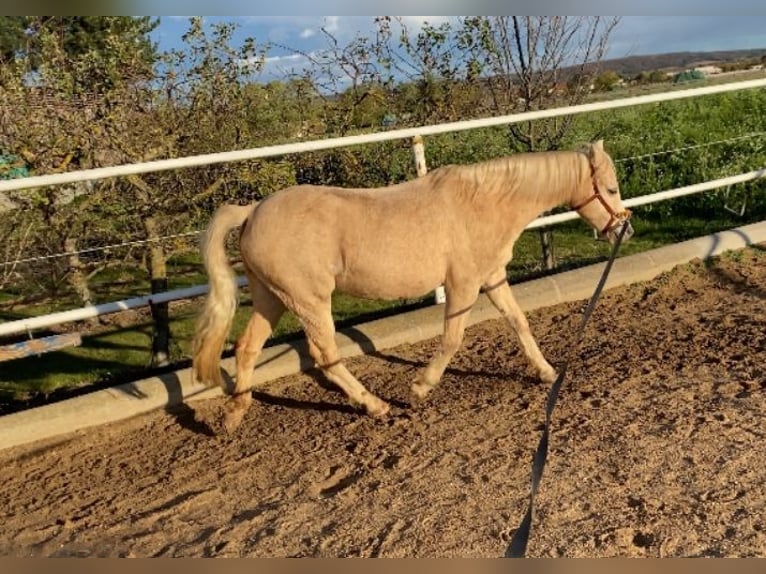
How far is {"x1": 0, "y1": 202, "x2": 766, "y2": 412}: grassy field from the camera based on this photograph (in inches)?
226

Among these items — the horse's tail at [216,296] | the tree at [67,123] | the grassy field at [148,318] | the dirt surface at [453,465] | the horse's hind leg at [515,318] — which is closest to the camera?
the dirt surface at [453,465]

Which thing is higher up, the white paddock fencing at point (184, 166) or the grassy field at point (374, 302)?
the white paddock fencing at point (184, 166)

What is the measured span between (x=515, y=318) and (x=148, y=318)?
13.8 feet

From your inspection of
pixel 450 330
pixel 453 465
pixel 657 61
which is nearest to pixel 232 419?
pixel 450 330

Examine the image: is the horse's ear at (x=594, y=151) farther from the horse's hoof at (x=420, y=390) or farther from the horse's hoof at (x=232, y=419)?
the horse's hoof at (x=232, y=419)

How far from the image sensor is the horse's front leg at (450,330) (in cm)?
419

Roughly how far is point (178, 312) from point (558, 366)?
428 cm

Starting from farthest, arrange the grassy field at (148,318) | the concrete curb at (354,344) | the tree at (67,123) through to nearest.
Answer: the grassy field at (148,318) < the tree at (67,123) < the concrete curb at (354,344)

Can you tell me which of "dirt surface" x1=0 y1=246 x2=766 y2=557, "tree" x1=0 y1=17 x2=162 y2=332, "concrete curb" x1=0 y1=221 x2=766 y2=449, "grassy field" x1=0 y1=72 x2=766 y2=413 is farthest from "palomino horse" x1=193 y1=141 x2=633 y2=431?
"tree" x1=0 y1=17 x2=162 y2=332

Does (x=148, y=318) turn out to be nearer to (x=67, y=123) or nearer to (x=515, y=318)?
(x=67, y=123)

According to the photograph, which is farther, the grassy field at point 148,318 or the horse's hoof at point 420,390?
the grassy field at point 148,318

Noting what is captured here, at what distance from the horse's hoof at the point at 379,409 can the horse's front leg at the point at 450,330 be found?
205 millimetres

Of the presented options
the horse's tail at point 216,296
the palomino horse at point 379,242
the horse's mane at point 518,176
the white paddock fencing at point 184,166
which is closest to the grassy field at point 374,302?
the white paddock fencing at point 184,166

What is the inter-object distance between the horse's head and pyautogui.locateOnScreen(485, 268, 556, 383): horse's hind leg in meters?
0.65
